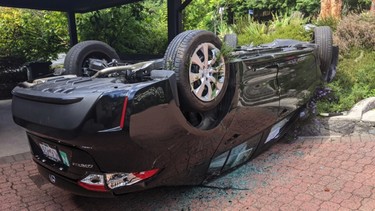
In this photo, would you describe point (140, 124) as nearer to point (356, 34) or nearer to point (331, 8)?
point (356, 34)

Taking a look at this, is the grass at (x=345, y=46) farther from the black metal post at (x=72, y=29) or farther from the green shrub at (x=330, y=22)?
the black metal post at (x=72, y=29)

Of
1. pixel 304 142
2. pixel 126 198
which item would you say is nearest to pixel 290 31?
pixel 304 142

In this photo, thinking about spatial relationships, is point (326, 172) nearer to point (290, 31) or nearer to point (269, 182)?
point (269, 182)

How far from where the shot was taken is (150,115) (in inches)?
98.5

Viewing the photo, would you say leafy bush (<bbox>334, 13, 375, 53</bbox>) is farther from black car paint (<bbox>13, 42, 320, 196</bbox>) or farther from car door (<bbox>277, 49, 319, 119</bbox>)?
black car paint (<bbox>13, 42, 320, 196</bbox>)

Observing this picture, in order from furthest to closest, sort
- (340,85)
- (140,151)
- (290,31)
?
(290,31), (340,85), (140,151)

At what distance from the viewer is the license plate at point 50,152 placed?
2.83 metres

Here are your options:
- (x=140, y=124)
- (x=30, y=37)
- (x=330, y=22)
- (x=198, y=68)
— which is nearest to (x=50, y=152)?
(x=140, y=124)

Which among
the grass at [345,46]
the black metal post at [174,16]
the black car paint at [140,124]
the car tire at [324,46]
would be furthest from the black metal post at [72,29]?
the black car paint at [140,124]

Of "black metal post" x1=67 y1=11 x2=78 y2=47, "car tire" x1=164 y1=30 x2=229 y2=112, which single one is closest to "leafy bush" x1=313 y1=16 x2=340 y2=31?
"car tire" x1=164 y1=30 x2=229 y2=112

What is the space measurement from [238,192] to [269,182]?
0.42 meters

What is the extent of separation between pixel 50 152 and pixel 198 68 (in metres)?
1.40

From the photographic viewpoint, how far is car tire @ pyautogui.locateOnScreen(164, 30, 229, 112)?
2.73m

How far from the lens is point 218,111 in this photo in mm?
3234
